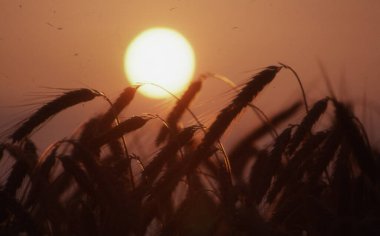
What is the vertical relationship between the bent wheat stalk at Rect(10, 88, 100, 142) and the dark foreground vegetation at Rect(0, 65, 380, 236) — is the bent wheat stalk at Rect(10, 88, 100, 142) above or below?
above

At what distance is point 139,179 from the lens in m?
3.14

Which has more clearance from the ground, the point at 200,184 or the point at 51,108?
the point at 51,108

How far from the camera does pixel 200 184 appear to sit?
3312 millimetres

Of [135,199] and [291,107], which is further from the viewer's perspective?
[291,107]

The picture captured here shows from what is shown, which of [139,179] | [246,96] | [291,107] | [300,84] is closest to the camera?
[246,96]

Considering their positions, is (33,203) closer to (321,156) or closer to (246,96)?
(246,96)

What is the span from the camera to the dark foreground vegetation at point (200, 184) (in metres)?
2.64

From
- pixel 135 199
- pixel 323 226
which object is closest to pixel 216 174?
pixel 135 199

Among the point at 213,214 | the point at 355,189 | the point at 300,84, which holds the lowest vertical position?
the point at 355,189

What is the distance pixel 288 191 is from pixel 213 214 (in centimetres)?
41

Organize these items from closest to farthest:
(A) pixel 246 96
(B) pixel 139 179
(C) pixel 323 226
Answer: (C) pixel 323 226 → (A) pixel 246 96 → (B) pixel 139 179

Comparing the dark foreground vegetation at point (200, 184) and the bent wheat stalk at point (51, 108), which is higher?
the bent wheat stalk at point (51, 108)

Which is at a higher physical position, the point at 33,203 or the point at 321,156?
the point at 33,203

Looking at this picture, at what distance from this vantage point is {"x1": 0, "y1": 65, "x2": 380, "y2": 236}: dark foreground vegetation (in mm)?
2641
